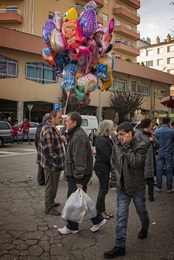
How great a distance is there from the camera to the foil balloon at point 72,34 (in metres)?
7.86

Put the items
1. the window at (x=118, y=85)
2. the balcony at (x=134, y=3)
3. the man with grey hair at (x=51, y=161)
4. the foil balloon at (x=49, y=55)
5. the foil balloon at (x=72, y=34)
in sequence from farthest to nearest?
the balcony at (x=134, y=3) < the window at (x=118, y=85) < the foil balloon at (x=49, y=55) < the foil balloon at (x=72, y=34) < the man with grey hair at (x=51, y=161)

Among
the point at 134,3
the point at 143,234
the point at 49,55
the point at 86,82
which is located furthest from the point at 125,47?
the point at 143,234

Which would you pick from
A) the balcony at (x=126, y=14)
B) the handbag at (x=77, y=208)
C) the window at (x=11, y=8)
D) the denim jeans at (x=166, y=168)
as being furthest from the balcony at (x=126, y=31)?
the handbag at (x=77, y=208)

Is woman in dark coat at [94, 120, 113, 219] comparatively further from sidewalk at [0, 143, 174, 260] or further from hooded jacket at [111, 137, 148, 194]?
hooded jacket at [111, 137, 148, 194]

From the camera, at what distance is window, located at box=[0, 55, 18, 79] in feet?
79.2

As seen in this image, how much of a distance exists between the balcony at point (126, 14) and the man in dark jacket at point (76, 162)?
39.7m

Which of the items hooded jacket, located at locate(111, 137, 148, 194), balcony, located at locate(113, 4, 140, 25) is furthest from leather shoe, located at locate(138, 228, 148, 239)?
balcony, located at locate(113, 4, 140, 25)

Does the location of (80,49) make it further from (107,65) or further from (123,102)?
(123,102)

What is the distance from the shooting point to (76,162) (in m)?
3.56

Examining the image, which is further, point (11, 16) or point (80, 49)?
point (11, 16)

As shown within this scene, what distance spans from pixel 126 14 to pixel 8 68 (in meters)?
24.1

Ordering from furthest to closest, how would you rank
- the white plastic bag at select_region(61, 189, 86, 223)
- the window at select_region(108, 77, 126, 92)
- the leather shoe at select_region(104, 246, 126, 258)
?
1. the window at select_region(108, 77, 126, 92)
2. the white plastic bag at select_region(61, 189, 86, 223)
3. the leather shoe at select_region(104, 246, 126, 258)

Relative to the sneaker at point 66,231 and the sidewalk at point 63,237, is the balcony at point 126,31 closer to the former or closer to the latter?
the sidewalk at point 63,237

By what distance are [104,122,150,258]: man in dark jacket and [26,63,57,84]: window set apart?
79.9 feet
